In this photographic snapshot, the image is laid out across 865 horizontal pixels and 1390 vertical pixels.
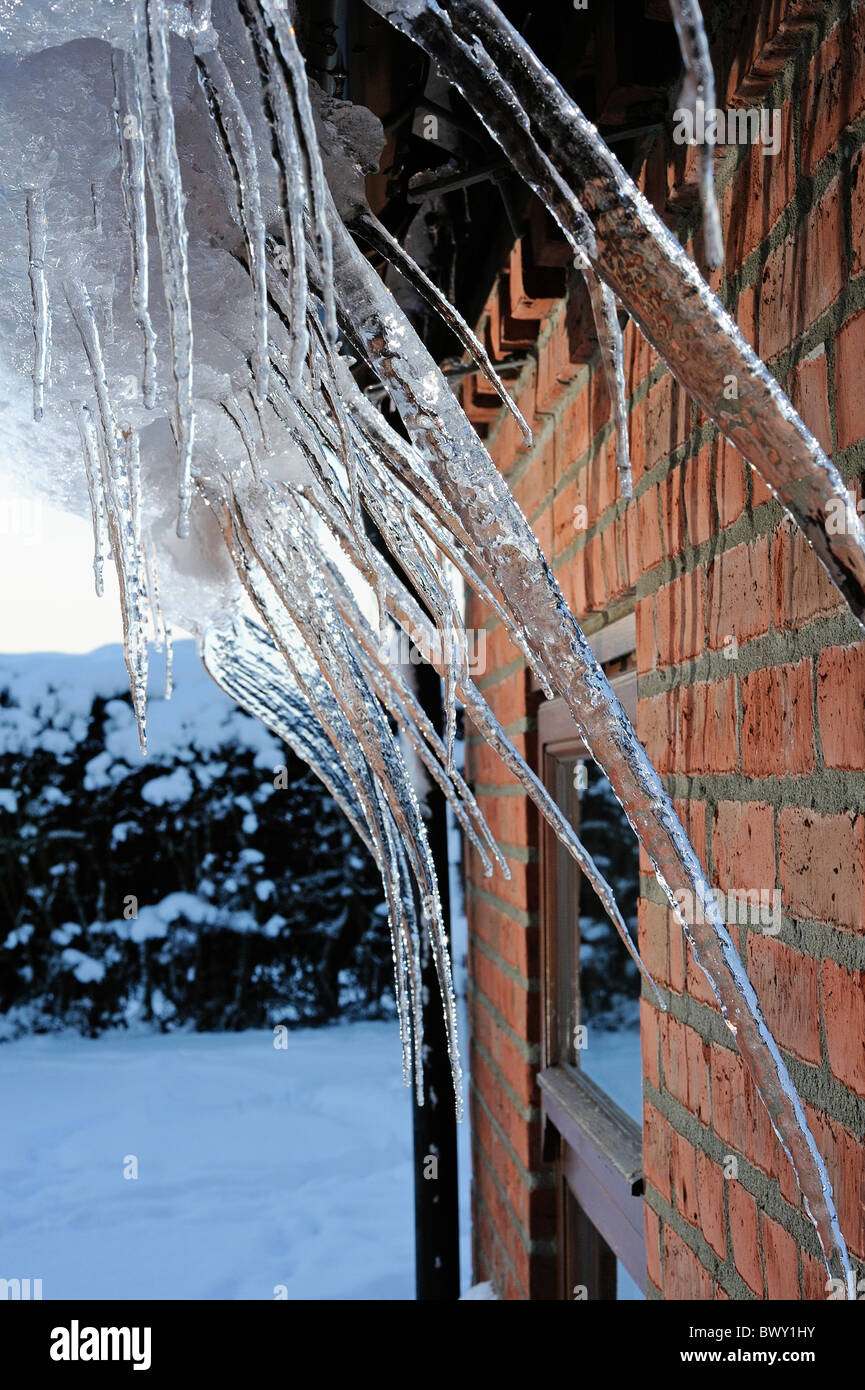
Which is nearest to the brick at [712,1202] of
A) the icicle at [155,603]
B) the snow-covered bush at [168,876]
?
the icicle at [155,603]

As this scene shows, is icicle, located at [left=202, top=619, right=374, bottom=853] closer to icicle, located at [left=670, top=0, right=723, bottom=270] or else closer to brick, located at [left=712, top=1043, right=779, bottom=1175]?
brick, located at [left=712, top=1043, right=779, bottom=1175]

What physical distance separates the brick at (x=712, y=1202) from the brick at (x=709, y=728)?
1.37 ft

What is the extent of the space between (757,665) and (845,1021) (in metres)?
0.33

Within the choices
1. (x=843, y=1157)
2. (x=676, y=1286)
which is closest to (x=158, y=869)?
(x=676, y=1286)

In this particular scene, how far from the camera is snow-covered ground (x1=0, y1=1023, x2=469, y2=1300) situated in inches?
167

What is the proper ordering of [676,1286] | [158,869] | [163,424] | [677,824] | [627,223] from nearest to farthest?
[627,223] < [677,824] < [163,424] < [676,1286] < [158,869]

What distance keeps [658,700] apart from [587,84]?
74 cm

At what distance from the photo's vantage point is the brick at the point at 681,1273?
3.44 ft

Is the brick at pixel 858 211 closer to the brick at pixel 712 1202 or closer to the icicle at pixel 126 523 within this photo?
the icicle at pixel 126 523

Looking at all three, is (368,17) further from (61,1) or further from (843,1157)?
(843,1157)

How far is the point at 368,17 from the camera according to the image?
0.95 meters

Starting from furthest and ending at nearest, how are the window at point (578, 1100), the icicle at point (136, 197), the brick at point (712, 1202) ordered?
the window at point (578, 1100)
the brick at point (712, 1202)
the icicle at point (136, 197)

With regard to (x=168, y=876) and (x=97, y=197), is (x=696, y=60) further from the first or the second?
(x=168, y=876)

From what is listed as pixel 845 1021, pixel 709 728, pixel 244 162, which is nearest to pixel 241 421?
pixel 244 162
